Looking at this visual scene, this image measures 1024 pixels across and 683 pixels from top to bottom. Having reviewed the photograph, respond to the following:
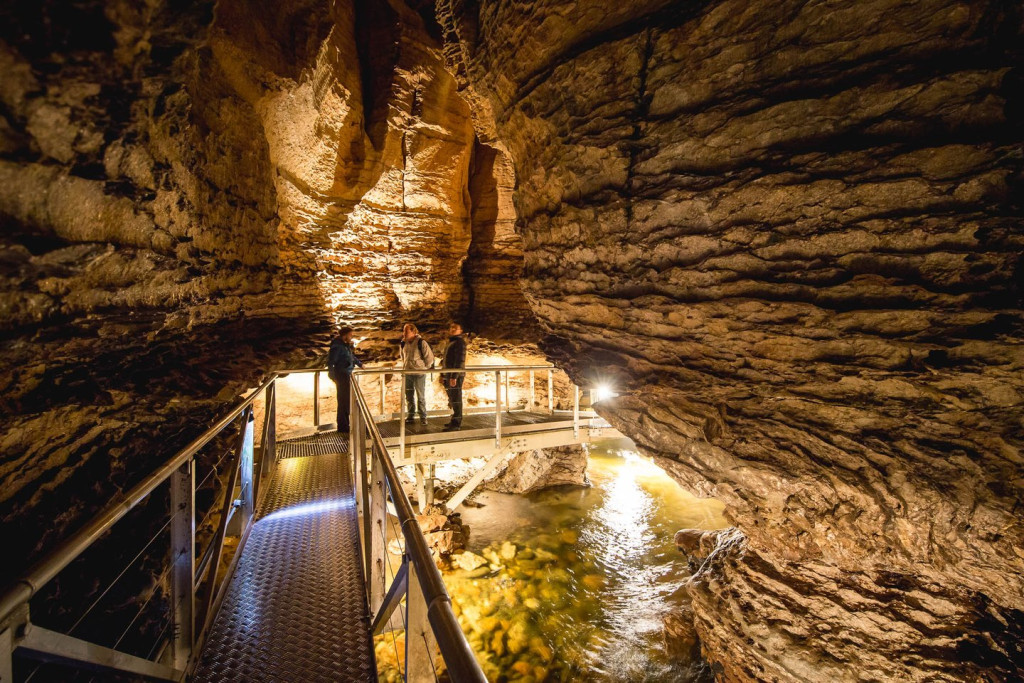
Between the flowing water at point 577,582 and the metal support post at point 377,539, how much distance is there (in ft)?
16.3

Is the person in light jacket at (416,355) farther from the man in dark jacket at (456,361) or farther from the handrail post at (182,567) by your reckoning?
the handrail post at (182,567)

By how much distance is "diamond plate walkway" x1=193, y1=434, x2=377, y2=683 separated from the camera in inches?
87.0

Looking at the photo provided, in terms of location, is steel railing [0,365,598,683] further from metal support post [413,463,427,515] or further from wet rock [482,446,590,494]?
wet rock [482,446,590,494]

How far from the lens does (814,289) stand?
12.5 ft

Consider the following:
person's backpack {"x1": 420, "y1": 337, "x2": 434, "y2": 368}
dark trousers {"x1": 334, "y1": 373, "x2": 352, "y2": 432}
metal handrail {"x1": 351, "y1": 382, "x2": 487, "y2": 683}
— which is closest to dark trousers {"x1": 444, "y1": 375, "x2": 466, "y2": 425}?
person's backpack {"x1": 420, "y1": 337, "x2": 434, "y2": 368}

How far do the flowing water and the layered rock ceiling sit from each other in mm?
2233

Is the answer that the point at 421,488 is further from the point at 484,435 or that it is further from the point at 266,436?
the point at 266,436

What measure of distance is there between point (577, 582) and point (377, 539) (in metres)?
7.21

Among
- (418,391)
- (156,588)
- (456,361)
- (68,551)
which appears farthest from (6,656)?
(418,391)

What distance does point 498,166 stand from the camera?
42.1 ft

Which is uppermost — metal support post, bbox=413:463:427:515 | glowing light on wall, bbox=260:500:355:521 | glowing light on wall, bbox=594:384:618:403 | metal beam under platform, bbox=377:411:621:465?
glowing light on wall, bbox=594:384:618:403

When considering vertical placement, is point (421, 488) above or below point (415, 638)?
below

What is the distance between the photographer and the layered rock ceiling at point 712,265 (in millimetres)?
2846

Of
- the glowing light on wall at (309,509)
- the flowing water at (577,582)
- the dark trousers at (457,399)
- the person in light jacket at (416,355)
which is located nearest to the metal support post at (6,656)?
the glowing light on wall at (309,509)
